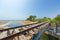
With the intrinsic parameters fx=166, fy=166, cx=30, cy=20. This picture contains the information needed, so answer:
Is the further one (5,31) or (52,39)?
(52,39)

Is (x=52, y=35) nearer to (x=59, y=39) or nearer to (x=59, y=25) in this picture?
(x=59, y=39)

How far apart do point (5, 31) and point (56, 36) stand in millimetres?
33923

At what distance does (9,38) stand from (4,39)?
0.19 metres

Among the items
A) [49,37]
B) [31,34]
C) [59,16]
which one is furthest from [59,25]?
[31,34]

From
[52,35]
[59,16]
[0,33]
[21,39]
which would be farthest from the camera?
[59,16]

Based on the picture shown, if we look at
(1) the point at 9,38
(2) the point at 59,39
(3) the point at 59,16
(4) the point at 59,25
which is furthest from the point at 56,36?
(1) the point at 9,38

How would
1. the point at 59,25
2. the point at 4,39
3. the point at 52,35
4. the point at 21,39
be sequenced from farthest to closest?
1. the point at 59,25
2. the point at 52,35
3. the point at 21,39
4. the point at 4,39

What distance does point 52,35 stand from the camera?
118 ft

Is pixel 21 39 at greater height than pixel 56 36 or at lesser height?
greater

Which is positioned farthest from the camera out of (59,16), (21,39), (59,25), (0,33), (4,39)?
(59,16)

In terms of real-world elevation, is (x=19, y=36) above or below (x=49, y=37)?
above

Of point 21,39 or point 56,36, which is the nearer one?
point 21,39

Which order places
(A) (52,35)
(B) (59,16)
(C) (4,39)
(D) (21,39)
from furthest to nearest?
(B) (59,16)
(A) (52,35)
(D) (21,39)
(C) (4,39)

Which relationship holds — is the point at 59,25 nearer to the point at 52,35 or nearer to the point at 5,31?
the point at 52,35
